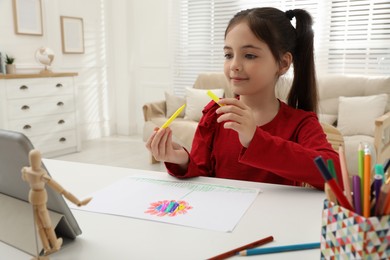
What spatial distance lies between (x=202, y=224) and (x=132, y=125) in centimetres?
461

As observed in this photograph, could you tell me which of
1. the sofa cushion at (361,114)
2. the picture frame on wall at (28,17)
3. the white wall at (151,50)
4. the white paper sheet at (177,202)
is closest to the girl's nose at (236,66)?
the white paper sheet at (177,202)

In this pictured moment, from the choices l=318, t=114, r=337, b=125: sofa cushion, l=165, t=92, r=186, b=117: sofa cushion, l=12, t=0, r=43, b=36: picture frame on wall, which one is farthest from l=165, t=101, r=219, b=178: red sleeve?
l=12, t=0, r=43, b=36: picture frame on wall

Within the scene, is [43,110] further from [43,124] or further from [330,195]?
[330,195]

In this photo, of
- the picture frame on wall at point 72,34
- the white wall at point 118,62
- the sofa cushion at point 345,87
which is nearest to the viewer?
the sofa cushion at point 345,87

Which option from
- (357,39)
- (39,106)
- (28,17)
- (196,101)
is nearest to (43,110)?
(39,106)

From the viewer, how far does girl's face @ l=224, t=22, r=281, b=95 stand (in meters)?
1.06

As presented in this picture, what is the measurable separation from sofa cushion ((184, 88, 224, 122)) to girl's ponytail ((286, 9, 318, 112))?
2544 millimetres

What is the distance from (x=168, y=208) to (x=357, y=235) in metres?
0.41

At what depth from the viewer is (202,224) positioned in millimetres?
694

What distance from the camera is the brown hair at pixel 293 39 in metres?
1.11

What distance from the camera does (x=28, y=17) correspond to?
4.04m

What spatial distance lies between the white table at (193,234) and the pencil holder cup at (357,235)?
0.13 metres

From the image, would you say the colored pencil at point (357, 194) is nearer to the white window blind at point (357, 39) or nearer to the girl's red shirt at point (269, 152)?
the girl's red shirt at point (269, 152)

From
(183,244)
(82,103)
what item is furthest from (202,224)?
(82,103)
